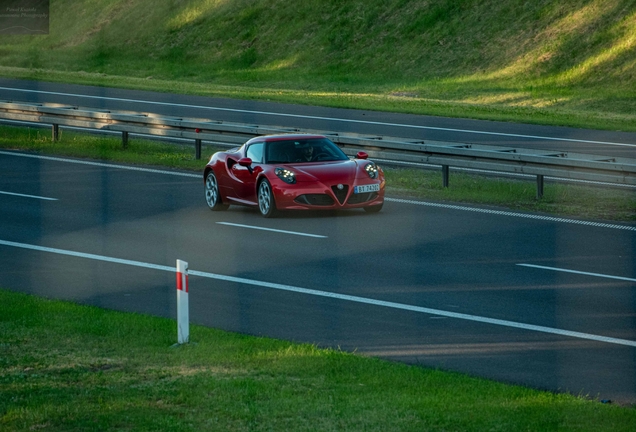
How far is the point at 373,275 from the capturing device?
1268cm

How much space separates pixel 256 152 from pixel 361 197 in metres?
2.01

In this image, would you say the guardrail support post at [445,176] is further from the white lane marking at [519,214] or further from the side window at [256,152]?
the side window at [256,152]

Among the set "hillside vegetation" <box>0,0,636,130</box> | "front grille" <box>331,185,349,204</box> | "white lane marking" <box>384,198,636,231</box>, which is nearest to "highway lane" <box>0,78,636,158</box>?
"hillside vegetation" <box>0,0,636,130</box>

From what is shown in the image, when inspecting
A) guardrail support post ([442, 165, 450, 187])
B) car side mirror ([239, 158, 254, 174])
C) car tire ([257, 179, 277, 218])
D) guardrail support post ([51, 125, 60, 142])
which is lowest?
car tire ([257, 179, 277, 218])

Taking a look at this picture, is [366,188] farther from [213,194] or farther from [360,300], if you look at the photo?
[360,300]

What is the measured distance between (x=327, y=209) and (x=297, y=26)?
123ft

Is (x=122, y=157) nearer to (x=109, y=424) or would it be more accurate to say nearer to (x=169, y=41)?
(x=109, y=424)

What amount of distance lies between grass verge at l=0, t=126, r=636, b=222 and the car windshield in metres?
2.21

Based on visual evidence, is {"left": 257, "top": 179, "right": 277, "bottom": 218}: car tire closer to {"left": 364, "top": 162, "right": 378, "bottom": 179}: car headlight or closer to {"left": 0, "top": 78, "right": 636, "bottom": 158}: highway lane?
{"left": 364, "top": 162, "right": 378, "bottom": 179}: car headlight

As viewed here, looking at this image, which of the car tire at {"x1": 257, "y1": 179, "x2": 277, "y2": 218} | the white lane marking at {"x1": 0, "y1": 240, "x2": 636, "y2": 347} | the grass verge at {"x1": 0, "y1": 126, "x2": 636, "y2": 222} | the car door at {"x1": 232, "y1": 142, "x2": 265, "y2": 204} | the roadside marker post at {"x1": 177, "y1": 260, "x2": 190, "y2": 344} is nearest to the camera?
the roadside marker post at {"x1": 177, "y1": 260, "x2": 190, "y2": 344}

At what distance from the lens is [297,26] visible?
176 ft

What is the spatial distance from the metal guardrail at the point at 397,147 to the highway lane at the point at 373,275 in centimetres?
201

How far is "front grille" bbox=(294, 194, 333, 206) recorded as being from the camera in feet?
55.2

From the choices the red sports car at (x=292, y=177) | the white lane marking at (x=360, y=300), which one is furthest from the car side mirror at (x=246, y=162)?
the white lane marking at (x=360, y=300)
